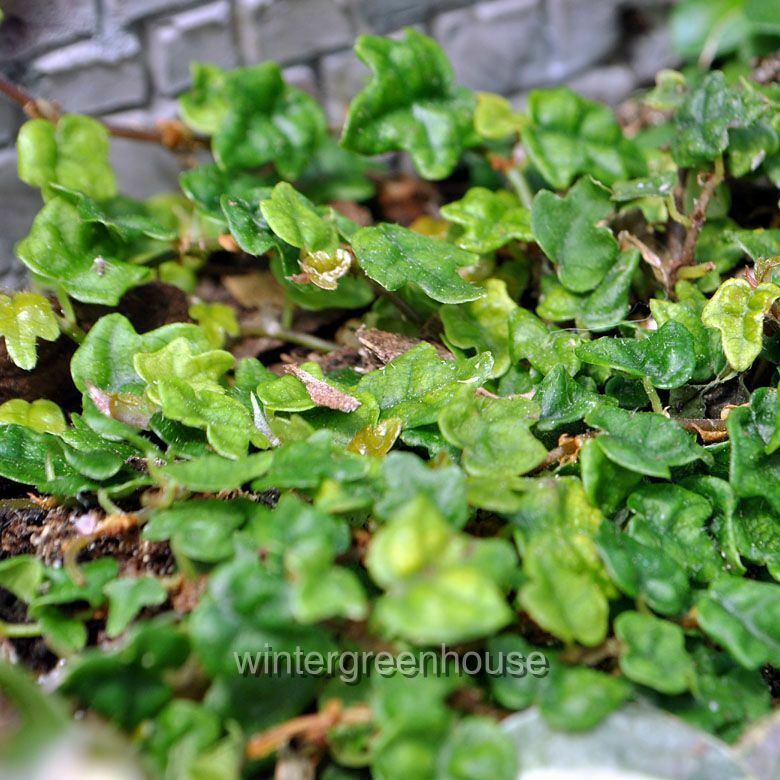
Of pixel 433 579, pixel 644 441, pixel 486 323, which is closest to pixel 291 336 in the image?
pixel 486 323

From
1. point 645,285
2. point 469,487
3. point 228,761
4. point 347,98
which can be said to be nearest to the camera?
point 228,761

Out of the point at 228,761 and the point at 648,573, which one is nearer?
the point at 228,761

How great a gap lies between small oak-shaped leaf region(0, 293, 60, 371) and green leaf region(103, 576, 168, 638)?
479 mm

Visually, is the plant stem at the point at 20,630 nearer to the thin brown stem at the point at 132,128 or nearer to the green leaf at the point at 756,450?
the green leaf at the point at 756,450

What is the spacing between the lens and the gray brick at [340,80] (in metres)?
1.90

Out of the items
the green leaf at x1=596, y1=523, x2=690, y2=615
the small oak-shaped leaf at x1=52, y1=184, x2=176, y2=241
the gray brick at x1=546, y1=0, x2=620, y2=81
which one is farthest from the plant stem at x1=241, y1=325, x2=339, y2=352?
the gray brick at x1=546, y1=0, x2=620, y2=81

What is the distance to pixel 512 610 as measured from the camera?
3.13 ft

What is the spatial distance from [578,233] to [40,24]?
1.21m

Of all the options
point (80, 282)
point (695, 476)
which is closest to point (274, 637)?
point (695, 476)

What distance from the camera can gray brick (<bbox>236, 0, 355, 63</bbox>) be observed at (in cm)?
179

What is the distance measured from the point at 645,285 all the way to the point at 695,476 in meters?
0.46

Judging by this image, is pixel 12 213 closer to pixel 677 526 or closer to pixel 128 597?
pixel 128 597

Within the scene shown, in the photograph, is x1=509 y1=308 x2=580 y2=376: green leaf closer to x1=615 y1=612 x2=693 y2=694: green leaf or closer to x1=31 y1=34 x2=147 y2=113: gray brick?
x1=615 y1=612 x2=693 y2=694: green leaf

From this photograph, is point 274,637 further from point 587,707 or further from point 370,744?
point 587,707
